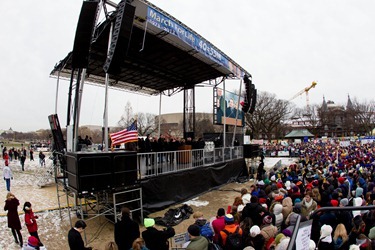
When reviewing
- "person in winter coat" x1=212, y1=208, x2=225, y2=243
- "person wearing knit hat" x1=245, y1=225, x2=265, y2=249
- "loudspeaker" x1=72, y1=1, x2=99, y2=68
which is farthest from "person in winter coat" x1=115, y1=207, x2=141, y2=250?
"loudspeaker" x1=72, y1=1, x2=99, y2=68

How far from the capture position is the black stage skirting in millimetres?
9008

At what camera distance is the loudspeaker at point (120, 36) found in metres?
7.20

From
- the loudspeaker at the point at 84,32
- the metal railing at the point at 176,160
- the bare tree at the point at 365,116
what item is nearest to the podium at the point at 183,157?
the metal railing at the point at 176,160

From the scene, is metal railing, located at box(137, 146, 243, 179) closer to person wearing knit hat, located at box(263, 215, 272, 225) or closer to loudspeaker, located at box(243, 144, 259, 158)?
loudspeaker, located at box(243, 144, 259, 158)

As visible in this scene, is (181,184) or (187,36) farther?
(181,184)

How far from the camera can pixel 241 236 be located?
4.34m

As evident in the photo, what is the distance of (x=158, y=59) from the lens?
13164 millimetres

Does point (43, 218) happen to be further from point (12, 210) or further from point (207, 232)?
point (207, 232)

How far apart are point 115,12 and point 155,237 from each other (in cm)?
689

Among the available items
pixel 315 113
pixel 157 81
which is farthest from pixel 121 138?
pixel 315 113

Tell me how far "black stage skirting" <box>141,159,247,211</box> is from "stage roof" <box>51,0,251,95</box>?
16.8 ft

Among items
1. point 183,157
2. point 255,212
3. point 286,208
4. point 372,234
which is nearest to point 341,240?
point 372,234

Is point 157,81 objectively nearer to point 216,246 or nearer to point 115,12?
point 115,12

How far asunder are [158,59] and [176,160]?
5.79 m
